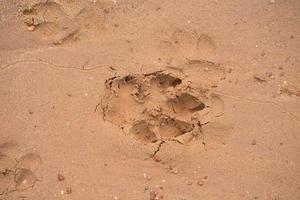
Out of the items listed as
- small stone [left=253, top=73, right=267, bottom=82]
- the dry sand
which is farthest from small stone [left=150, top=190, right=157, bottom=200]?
small stone [left=253, top=73, right=267, bottom=82]

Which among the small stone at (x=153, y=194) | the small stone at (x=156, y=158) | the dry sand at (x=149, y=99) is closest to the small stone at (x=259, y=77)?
the dry sand at (x=149, y=99)

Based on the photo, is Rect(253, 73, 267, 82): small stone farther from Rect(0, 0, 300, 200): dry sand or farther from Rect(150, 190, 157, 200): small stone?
Rect(150, 190, 157, 200): small stone

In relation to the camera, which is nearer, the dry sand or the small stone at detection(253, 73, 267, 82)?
the dry sand

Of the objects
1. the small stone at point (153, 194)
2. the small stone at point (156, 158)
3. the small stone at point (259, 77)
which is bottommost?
the small stone at point (153, 194)

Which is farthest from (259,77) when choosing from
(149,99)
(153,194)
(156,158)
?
(153,194)

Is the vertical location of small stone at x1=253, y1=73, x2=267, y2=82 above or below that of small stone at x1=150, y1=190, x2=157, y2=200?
above

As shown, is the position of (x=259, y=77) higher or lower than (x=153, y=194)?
higher

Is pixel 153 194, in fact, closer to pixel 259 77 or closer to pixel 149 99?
pixel 149 99

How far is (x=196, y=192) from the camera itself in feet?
7.77

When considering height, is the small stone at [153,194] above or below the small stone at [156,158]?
below

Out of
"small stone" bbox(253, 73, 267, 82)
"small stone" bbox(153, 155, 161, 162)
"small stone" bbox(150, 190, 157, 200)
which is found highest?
"small stone" bbox(253, 73, 267, 82)

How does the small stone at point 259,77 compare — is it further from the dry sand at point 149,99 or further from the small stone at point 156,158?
the small stone at point 156,158

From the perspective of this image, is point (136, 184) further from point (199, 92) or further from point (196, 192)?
point (199, 92)

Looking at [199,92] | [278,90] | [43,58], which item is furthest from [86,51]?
[278,90]
